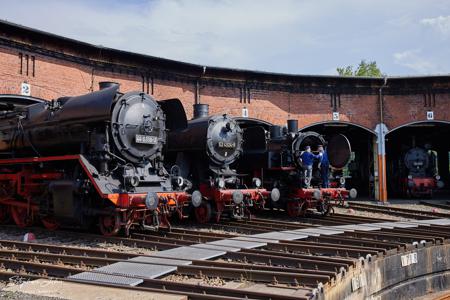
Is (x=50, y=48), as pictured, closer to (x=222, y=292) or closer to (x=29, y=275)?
(x=29, y=275)

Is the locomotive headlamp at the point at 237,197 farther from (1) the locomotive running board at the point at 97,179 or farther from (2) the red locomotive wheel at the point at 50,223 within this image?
(2) the red locomotive wheel at the point at 50,223

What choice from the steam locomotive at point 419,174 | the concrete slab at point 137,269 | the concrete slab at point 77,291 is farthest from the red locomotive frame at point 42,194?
the steam locomotive at point 419,174

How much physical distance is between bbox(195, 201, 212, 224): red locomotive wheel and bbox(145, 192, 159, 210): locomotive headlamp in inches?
124

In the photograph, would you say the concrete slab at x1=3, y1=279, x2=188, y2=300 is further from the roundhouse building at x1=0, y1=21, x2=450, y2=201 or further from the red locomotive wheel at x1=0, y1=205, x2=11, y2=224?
the roundhouse building at x1=0, y1=21, x2=450, y2=201

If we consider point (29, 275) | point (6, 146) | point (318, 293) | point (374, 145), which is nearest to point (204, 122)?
point (6, 146)

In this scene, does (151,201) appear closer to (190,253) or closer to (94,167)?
(94,167)

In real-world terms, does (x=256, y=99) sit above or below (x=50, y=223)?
above

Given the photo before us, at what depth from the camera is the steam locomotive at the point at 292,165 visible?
43.1ft

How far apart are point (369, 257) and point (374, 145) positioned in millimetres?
15123

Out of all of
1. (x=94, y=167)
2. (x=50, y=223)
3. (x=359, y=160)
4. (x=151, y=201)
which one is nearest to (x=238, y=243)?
(x=151, y=201)

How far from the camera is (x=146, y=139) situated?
9555 mm

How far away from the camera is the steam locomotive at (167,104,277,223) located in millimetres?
11469

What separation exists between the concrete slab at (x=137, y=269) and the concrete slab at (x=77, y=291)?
566 millimetres

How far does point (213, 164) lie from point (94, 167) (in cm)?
386
